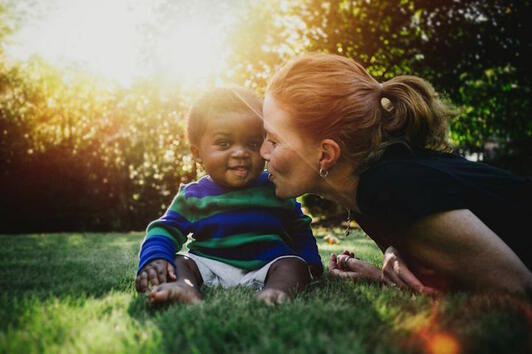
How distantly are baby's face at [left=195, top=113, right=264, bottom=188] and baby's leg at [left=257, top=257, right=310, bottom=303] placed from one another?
673mm

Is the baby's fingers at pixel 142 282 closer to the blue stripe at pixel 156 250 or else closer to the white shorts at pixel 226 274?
the blue stripe at pixel 156 250

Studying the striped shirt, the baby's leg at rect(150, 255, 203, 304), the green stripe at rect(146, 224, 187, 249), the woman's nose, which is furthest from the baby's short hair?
the baby's leg at rect(150, 255, 203, 304)

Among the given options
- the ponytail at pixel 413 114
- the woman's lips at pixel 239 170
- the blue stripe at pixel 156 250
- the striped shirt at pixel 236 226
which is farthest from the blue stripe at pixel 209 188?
the ponytail at pixel 413 114

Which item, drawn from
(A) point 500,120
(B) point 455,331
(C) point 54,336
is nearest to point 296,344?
(B) point 455,331

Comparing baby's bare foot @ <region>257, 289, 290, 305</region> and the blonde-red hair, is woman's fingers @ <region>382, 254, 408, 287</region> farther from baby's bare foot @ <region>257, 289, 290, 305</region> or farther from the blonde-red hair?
baby's bare foot @ <region>257, 289, 290, 305</region>

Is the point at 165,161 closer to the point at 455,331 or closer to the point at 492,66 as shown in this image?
the point at 492,66

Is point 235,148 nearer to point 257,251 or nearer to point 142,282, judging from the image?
point 257,251

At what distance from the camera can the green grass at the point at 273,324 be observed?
1.31 metres

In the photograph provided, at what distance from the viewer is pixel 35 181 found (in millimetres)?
12055

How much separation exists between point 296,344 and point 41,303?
4.38ft

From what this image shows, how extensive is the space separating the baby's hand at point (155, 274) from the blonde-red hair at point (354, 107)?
1114 millimetres

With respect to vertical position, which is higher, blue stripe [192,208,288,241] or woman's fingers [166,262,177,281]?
blue stripe [192,208,288,241]

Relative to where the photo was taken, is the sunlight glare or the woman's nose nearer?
Result: the woman's nose

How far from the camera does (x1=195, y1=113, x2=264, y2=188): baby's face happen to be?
2.84m
